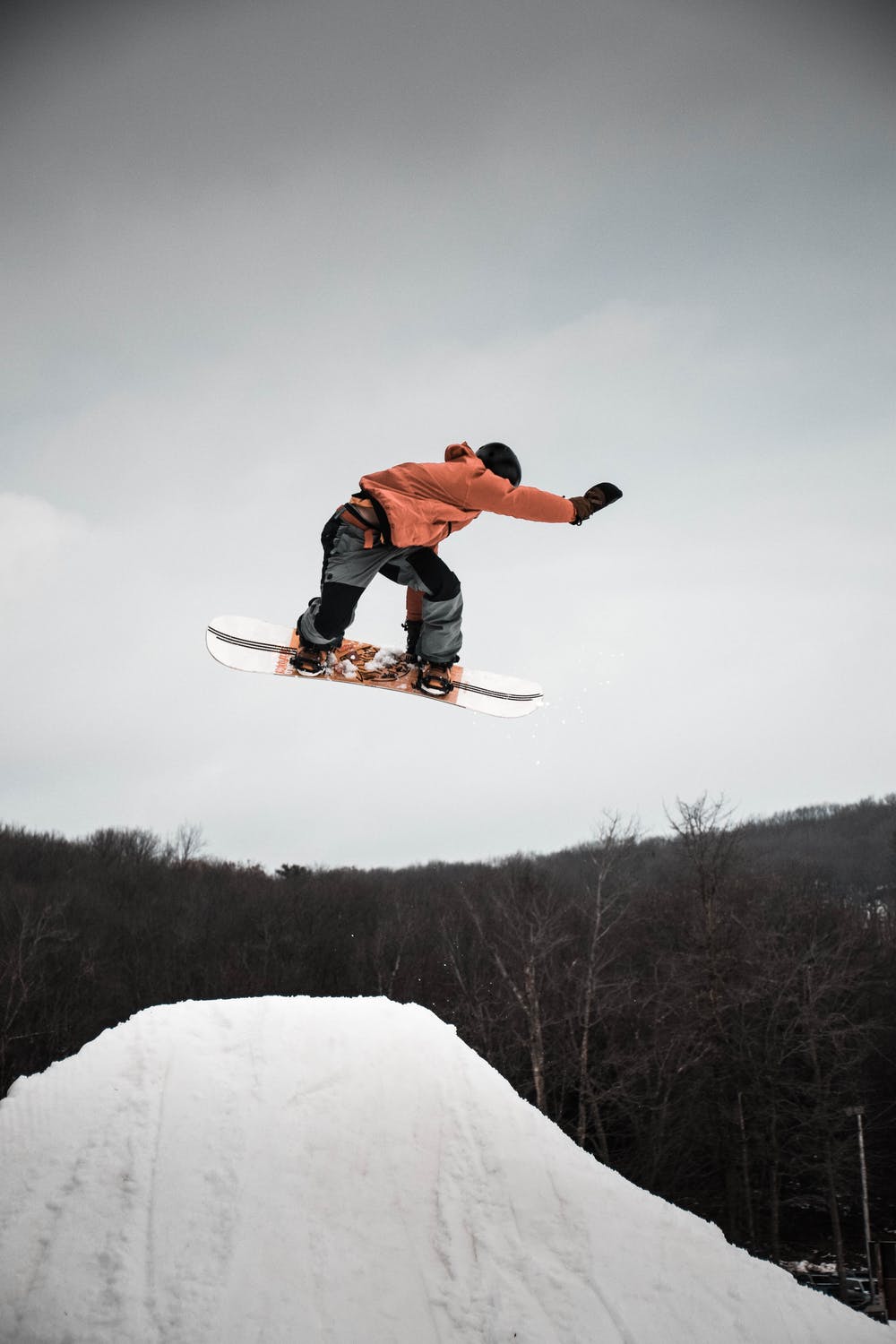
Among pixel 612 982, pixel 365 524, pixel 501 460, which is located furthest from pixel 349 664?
pixel 612 982

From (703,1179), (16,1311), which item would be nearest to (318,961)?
(703,1179)

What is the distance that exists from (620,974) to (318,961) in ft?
49.6

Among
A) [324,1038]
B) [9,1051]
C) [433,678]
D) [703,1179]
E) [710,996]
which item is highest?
[433,678]

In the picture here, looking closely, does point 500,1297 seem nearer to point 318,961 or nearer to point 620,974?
point 620,974

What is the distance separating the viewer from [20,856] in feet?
147

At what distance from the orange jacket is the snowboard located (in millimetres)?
2485

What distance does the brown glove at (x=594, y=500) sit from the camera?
529 centimetres

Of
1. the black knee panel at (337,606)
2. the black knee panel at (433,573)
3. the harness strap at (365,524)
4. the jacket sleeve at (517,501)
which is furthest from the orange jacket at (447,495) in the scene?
the black knee panel at (337,606)

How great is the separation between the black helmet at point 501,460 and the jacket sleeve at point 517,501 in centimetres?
11

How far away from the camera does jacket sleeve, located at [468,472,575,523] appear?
5.12 metres

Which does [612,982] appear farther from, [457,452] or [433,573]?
[457,452]

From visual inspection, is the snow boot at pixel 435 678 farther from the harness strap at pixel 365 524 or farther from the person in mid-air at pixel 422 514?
the harness strap at pixel 365 524

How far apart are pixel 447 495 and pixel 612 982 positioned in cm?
2171

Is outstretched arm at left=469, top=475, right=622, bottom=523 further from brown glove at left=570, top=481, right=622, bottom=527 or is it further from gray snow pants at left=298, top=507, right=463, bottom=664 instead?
gray snow pants at left=298, top=507, right=463, bottom=664
